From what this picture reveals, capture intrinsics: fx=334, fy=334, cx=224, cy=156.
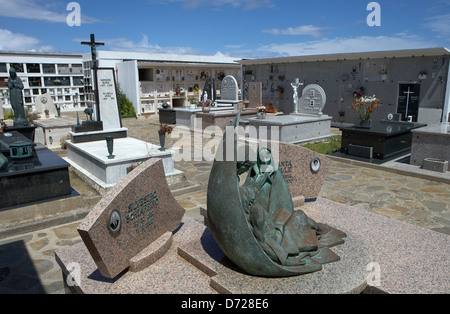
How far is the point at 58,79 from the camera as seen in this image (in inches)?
1025

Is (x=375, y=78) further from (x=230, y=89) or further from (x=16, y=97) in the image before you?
(x=16, y=97)

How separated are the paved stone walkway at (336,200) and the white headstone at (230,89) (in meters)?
10.0

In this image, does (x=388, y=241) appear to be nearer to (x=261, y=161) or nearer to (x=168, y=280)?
(x=261, y=161)

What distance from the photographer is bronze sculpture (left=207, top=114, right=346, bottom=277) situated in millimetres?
3195

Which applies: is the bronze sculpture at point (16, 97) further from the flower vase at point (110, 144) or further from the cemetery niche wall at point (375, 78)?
the cemetery niche wall at point (375, 78)

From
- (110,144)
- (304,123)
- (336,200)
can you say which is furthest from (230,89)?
(336,200)

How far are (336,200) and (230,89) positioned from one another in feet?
44.4

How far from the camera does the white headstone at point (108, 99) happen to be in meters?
10.6

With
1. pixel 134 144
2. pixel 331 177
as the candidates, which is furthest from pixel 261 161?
pixel 134 144

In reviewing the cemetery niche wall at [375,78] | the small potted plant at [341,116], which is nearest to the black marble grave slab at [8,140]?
the small potted plant at [341,116]

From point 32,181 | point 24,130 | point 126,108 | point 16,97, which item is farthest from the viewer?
point 126,108

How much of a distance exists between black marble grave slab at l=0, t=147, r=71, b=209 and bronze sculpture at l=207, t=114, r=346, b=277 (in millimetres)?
4364

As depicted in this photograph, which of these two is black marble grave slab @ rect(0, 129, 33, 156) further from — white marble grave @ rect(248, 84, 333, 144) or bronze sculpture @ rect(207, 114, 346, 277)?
white marble grave @ rect(248, 84, 333, 144)

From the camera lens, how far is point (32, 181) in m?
6.29
